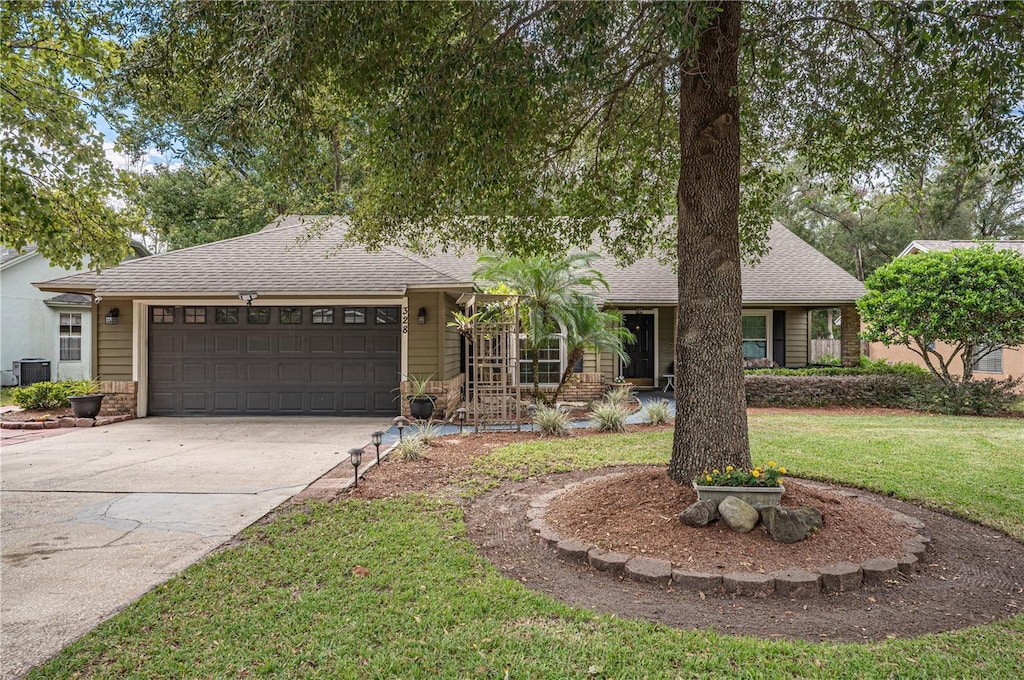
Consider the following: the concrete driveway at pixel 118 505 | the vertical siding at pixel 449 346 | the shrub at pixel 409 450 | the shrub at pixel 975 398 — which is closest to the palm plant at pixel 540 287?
the vertical siding at pixel 449 346

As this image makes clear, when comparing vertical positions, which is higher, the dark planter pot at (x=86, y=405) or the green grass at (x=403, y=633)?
the dark planter pot at (x=86, y=405)

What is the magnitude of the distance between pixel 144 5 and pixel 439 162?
259 cm

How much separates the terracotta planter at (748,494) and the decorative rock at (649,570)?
0.75 metres

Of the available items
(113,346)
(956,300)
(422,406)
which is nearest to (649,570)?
(422,406)

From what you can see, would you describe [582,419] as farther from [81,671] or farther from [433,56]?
[81,671]

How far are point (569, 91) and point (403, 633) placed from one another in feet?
16.1

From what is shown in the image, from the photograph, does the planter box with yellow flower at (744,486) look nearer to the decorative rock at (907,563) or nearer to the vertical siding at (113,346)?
the decorative rock at (907,563)

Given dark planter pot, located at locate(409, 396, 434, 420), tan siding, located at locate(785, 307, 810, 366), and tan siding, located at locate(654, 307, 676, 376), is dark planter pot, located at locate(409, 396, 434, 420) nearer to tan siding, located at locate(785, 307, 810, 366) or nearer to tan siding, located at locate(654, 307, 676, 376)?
tan siding, located at locate(654, 307, 676, 376)

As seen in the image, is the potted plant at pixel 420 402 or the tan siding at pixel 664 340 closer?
the potted plant at pixel 420 402

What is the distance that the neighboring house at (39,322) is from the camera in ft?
53.8

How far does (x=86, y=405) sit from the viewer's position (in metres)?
10.0

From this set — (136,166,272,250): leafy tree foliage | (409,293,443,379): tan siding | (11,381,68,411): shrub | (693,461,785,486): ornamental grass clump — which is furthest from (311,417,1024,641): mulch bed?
(136,166,272,250): leafy tree foliage

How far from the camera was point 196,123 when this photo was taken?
4273 millimetres

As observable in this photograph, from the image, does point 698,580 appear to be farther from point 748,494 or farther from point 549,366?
point 549,366
